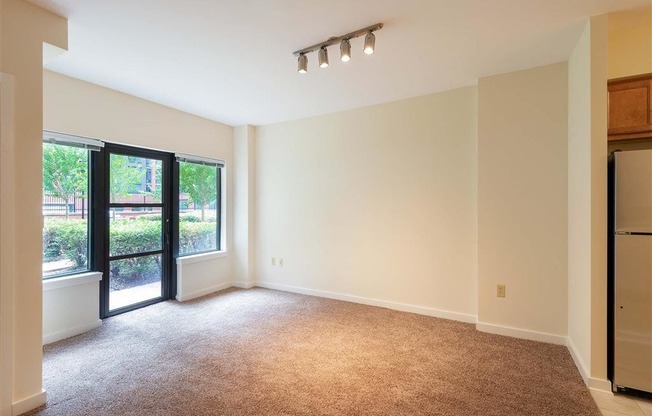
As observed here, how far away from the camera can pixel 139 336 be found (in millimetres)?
3074

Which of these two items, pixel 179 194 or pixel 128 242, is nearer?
pixel 128 242

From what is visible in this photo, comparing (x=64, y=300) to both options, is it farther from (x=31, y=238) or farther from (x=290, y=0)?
(x=290, y=0)

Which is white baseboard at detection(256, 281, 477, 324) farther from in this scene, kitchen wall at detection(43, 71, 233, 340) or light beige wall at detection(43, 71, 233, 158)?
light beige wall at detection(43, 71, 233, 158)

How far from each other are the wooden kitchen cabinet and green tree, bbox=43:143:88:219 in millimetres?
4954

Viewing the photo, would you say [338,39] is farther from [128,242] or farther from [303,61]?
[128,242]

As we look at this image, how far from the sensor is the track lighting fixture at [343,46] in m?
2.24

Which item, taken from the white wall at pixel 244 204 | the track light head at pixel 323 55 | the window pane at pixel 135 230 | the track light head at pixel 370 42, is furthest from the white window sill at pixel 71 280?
the track light head at pixel 370 42

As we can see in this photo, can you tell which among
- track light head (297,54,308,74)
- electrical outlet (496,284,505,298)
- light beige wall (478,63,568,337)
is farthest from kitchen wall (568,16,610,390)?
track light head (297,54,308,74)

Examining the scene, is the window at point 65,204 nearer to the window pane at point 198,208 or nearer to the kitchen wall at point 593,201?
the window pane at point 198,208

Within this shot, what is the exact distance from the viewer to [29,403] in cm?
194

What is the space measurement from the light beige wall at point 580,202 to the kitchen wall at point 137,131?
14.4 feet

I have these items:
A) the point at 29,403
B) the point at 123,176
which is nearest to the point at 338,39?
the point at 123,176

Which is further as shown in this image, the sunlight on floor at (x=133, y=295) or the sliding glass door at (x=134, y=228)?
the sunlight on floor at (x=133, y=295)

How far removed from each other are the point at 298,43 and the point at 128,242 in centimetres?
316
